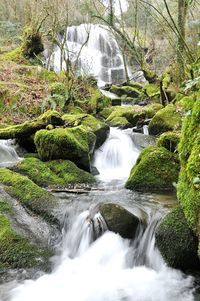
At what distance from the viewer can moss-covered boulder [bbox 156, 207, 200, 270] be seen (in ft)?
13.6

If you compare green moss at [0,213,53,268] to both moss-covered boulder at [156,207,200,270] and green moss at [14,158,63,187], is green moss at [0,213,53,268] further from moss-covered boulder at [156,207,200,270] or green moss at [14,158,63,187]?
green moss at [14,158,63,187]

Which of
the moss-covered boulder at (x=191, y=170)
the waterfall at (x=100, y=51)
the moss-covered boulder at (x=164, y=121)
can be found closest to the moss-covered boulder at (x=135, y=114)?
the moss-covered boulder at (x=164, y=121)

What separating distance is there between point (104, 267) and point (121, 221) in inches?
26.8

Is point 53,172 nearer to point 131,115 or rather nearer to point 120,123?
point 120,123

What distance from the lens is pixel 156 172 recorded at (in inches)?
270

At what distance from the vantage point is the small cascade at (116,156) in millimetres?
9078

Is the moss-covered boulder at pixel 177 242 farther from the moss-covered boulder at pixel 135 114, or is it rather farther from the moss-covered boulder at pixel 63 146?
the moss-covered boulder at pixel 135 114

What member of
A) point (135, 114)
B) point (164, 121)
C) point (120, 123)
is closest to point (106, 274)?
point (164, 121)

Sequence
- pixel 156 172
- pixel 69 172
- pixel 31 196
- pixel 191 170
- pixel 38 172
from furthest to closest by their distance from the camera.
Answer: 1. pixel 69 172
2. pixel 38 172
3. pixel 156 172
4. pixel 31 196
5. pixel 191 170

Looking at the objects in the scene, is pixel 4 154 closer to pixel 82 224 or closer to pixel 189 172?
pixel 82 224

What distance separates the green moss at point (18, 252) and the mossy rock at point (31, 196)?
2.40 feet

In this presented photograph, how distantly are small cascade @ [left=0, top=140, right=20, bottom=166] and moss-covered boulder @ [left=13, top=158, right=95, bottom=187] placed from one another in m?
0.85

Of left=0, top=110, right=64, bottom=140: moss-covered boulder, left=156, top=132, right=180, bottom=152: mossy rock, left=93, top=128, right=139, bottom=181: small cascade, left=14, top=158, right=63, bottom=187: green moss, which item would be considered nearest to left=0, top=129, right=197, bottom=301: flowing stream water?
left=14, top=158, right=63, bottom=187: green moss

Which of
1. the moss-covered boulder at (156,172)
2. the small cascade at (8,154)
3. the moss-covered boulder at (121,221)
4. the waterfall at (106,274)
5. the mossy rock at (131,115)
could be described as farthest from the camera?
the mossy rock at (131,115)
